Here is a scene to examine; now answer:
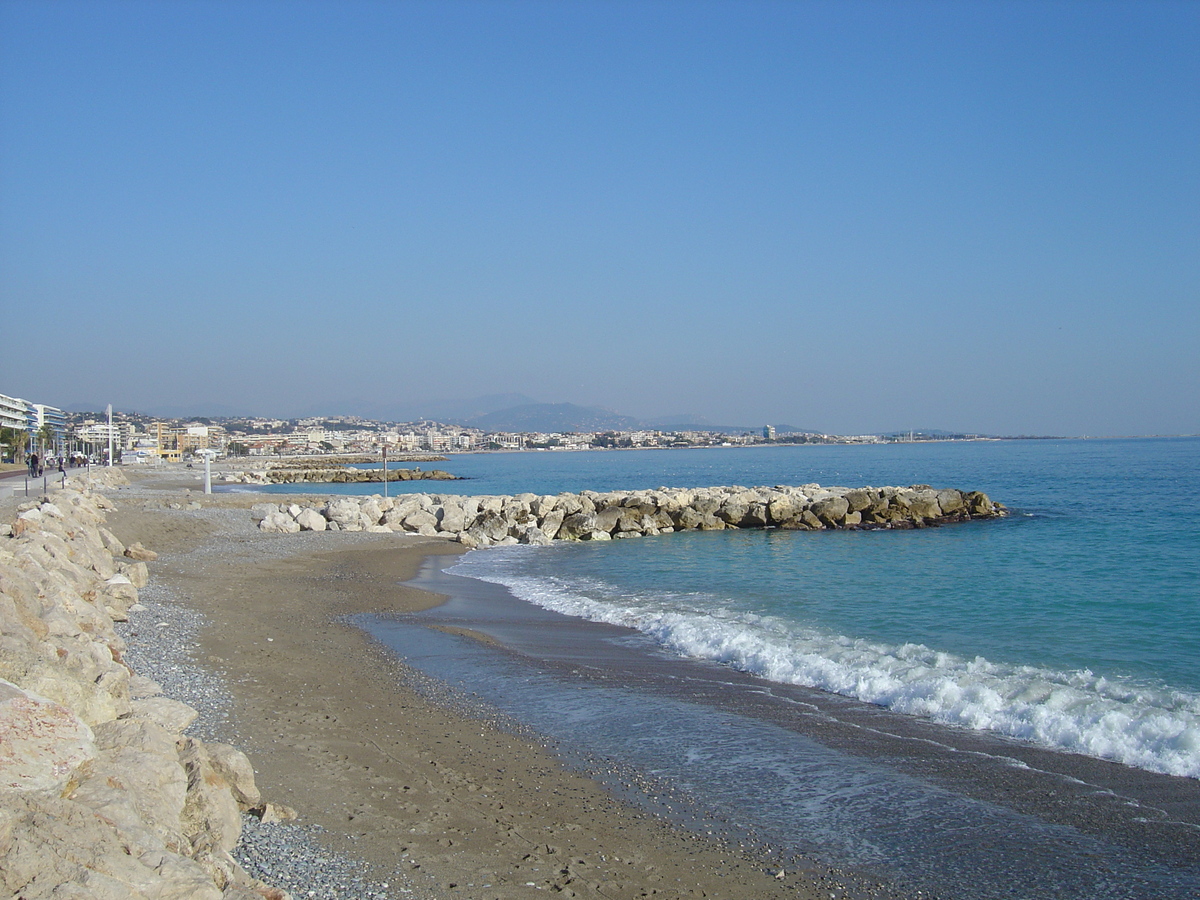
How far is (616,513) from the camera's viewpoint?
27.7 m

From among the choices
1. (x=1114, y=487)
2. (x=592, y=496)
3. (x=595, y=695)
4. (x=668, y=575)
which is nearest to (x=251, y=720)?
(x=595, y=695)

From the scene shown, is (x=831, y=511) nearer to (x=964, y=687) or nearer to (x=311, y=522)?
(x=311, y=522)

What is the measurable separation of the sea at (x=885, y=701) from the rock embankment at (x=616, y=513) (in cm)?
789

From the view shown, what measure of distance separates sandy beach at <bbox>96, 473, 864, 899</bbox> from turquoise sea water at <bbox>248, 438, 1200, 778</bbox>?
372 centimetres

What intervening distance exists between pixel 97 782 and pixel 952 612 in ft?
39.7

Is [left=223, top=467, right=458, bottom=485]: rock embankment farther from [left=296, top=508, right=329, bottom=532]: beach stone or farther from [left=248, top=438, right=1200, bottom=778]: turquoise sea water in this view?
[left=248, top=438, right=1200, bottom=778]: turquoise sea water

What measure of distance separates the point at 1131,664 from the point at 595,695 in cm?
610

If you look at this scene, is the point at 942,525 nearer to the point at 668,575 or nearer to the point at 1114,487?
the point at 668,575

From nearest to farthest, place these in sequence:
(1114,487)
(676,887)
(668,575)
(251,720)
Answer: (676,887)
(251,720)
(668,575)
(1114,487)

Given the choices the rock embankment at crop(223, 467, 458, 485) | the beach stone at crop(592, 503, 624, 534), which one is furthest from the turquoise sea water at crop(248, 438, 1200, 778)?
the rock embankment at crop(223, 467, 458, 485)

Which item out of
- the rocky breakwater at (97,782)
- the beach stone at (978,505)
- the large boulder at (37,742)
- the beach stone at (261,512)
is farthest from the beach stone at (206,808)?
the beach stone at (978,505)

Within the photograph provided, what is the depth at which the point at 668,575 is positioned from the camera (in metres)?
17.9

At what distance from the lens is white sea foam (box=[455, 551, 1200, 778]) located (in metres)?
7.02

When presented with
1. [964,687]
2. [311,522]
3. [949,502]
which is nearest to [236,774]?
[964,687]
